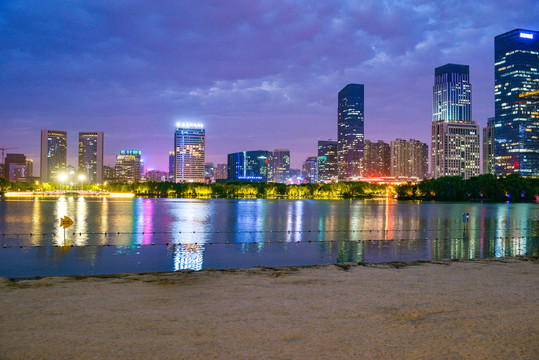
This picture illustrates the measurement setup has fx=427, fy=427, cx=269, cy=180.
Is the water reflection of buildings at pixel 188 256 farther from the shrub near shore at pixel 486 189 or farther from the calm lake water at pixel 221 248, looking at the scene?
the shrub near shore at pixel 486 189

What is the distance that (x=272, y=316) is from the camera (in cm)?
1112

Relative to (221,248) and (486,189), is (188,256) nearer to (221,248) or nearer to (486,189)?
(221,248)

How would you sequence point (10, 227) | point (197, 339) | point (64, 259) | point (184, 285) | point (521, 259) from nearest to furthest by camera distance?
point (197, 339) → point (184, 285) → point (521, 259) → point (64, 259) → point (10, 227)

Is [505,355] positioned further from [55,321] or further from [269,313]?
[55,321]

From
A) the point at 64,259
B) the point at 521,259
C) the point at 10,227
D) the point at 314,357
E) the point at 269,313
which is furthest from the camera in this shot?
the point at 10,227

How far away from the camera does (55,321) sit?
10469mm

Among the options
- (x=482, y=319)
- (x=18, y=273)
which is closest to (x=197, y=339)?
(x=482, y=319)

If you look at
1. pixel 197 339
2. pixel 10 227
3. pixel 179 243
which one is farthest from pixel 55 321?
pixel 10 227

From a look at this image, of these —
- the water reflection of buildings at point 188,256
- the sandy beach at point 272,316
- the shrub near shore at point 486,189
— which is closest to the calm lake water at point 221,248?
the water reflection of buildings at point 188,256

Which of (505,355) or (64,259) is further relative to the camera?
(64,259)

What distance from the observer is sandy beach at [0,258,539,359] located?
8773 mm

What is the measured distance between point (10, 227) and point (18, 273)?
2947cm

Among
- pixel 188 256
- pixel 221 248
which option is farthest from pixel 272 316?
pixel 221 248

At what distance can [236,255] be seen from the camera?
28750 millimetres
